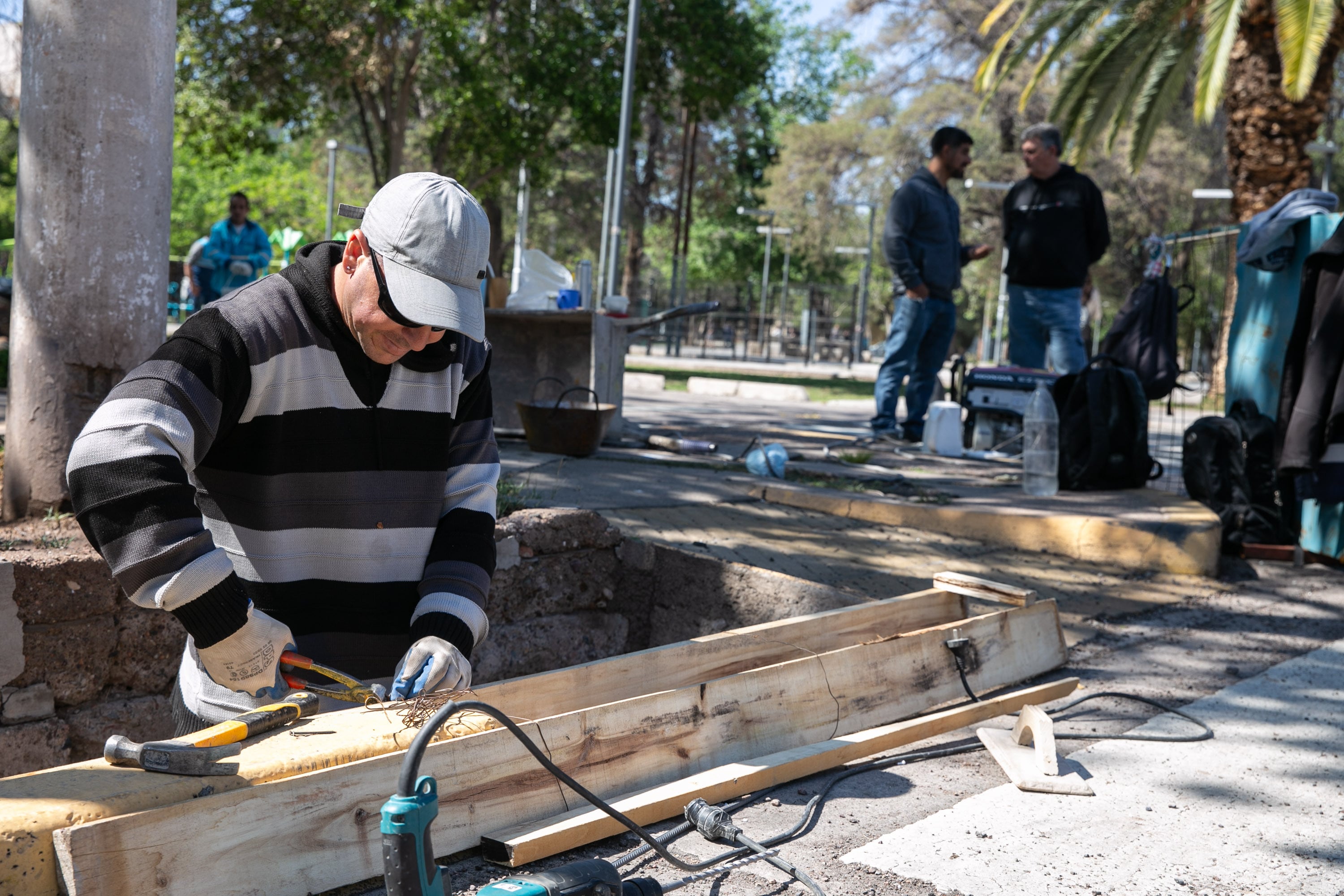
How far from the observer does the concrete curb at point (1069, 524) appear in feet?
18.7

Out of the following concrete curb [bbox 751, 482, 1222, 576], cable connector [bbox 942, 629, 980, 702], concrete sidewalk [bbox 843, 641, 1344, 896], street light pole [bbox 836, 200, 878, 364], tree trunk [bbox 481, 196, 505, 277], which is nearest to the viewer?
concrete sidewalk [bbox 843, 641, 1344, 896]

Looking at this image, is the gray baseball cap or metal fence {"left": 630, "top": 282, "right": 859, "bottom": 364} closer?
the gray baseball cap

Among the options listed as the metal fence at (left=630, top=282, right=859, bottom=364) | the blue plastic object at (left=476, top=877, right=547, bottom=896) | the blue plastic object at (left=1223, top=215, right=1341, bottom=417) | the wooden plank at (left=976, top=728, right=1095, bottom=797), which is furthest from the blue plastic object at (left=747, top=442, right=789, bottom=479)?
the metal fence at (left=630, top=282, right=859, bottom=364)

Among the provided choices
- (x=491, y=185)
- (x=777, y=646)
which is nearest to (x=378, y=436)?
(x=777, y=646)

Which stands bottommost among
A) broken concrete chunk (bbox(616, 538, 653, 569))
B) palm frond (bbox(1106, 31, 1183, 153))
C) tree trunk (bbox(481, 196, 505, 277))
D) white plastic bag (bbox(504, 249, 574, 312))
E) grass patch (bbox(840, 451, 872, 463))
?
broken concrete chunk (bbox(616, 538, 653, 569))

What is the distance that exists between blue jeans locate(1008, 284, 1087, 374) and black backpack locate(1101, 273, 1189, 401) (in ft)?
1.71

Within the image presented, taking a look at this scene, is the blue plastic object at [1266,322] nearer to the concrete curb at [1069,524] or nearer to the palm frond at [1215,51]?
the concrete curb at [1069,524]

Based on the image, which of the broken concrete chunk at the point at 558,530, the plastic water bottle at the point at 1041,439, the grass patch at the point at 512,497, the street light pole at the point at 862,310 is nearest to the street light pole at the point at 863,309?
the street light pole at the point at 862,310

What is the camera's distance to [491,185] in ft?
67.3

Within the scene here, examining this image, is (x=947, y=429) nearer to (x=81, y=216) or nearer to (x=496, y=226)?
(x=81, y=216)

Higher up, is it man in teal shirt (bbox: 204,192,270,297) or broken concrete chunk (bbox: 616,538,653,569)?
man in teal shirt (bbox: 204,192,270,297)

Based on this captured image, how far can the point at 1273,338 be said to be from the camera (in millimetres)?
6531

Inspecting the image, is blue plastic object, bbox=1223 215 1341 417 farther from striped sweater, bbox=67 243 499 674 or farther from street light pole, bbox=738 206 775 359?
street light pole, bbox=738 206 775 359

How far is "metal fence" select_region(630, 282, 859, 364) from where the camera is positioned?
30.3 metres
